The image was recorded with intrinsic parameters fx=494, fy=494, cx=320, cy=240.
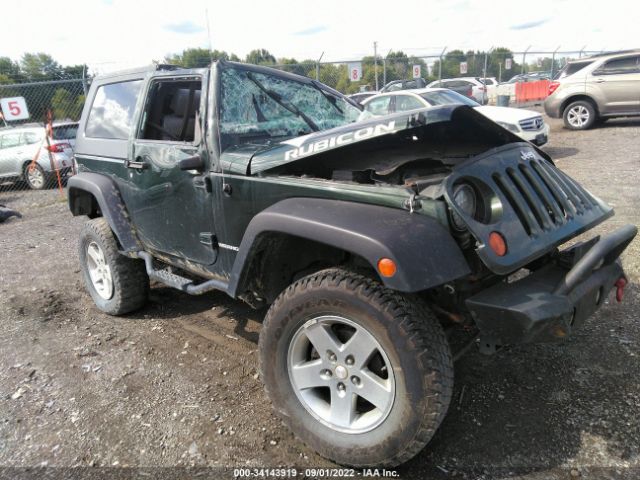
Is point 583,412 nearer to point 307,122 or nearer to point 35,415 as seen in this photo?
point 307,122

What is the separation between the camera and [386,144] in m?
2.91

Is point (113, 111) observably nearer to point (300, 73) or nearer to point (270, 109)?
point (270, 109)

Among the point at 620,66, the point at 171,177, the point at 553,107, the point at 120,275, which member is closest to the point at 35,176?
the point at 120,275

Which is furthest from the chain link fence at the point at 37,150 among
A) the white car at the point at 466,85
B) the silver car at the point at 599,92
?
the white car at the point at 466,85

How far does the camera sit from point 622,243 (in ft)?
8.45

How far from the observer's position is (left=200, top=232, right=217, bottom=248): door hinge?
314 centimetres

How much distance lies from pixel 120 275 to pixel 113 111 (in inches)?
53.1

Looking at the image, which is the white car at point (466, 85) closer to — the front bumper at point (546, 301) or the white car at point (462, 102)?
the white car at point (462, 102)

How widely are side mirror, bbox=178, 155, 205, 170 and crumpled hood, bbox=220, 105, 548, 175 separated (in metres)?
0.15

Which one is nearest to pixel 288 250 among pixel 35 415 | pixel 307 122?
pixel 307 122

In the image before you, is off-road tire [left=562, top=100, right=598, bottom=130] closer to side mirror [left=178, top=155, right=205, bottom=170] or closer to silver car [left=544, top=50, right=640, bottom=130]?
silver car [left=544, top=50, right=640, bottom=130]

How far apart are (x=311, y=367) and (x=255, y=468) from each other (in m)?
0.58

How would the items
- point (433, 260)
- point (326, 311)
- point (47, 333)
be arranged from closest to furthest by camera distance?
point (433, 260), point (326, 311), point (47, 333)

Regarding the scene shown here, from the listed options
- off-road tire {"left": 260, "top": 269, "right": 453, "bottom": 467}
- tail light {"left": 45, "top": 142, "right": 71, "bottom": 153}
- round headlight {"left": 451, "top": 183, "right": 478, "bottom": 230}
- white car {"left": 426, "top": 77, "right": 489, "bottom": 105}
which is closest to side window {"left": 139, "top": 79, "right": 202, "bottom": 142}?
off-road tire {"left": 260, "top": 269, "right": 453, "bottom": 467}
